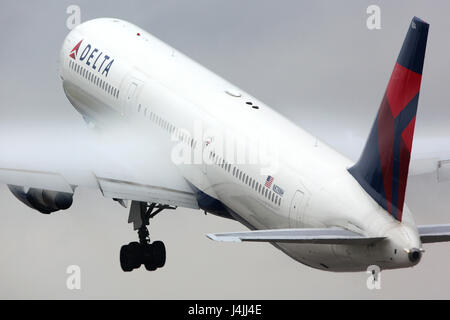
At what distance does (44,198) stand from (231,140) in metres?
6.51

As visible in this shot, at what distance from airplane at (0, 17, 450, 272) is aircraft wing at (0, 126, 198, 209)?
0.14ft

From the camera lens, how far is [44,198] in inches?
2058

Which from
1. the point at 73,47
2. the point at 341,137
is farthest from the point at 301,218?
the point at 73,47

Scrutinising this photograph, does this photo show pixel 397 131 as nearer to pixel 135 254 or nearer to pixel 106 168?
pixel 106 168

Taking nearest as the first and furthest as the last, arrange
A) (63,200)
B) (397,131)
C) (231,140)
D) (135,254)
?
(397,131) < (231,140) < (63,200) < (135,254)

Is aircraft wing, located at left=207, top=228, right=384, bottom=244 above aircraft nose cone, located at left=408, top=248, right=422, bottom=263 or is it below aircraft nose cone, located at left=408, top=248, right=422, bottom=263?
above

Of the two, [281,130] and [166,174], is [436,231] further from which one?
[166,174]

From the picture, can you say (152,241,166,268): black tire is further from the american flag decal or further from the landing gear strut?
the american flag decal

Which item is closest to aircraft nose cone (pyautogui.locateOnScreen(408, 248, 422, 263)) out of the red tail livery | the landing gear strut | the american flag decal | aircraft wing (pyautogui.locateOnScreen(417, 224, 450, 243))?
aircraft wing (pyautogui.locateOnScreen(417, 224, 450, 243))

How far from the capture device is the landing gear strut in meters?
54.9

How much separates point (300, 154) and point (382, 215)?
4.77 metres

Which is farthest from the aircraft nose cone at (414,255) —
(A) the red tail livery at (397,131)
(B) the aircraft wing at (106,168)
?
(B) the aircraft wing at (106,168)

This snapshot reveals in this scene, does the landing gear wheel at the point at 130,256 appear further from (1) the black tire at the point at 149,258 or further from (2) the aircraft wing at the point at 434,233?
(2) the aircraft wing at the point at 434,233

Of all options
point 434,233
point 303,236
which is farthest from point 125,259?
point 434,233
